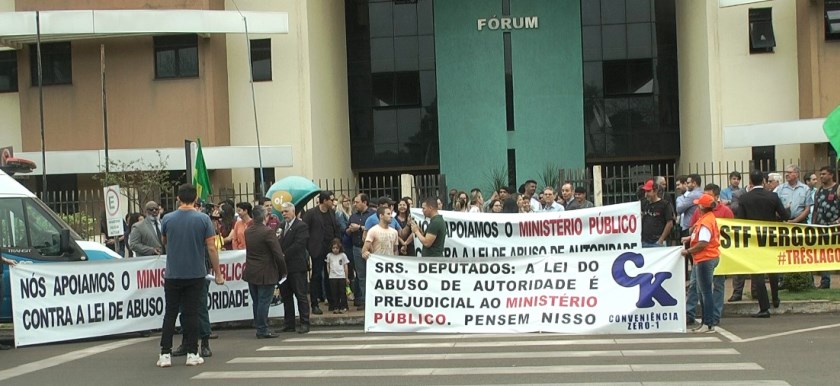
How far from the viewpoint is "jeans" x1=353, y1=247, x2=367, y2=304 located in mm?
16578

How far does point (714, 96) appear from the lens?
30.4 meters

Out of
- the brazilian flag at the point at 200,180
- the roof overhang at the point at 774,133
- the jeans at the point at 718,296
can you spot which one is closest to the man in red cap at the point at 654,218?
the jeans at the point at 718,296

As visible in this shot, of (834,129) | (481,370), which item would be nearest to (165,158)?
(834,129)

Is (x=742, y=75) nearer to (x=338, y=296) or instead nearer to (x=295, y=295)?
(x=338, y=296)

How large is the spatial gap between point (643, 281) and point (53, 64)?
22.0 meters

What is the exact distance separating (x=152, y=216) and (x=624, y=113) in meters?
22.7

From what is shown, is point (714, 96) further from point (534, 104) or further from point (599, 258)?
point (599, 258)

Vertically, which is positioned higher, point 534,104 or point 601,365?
point 534,104

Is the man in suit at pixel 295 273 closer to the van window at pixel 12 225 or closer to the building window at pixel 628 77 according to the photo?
the van window at pixel 12 225

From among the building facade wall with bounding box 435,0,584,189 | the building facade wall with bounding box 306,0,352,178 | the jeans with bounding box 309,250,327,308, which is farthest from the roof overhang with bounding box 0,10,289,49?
the jeans with bounding box 309,250,327,308

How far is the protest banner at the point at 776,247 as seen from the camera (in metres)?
14.8

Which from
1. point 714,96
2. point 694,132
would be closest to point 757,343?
point 714,96

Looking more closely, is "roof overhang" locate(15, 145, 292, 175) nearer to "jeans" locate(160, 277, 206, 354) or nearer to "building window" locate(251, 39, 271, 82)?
"building window" locate(251, 39, 271, 82)

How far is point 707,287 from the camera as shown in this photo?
42.9ft
